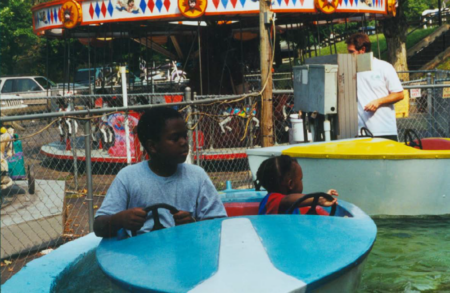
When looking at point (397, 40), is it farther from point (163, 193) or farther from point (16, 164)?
point (163, 193)

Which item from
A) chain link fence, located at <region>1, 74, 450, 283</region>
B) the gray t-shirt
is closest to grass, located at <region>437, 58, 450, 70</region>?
chain link fence, located at <region>1, 74, 450, 283</region>

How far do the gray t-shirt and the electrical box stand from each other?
4361mm

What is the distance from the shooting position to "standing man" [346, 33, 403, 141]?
6.96 meters

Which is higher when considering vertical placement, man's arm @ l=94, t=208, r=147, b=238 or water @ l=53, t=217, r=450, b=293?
man's arm @ l=94, t=208, r=147, b=238

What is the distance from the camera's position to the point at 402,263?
5.20m

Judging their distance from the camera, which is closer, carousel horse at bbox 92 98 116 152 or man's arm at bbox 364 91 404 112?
man's arm at bbox 364 91 404 112

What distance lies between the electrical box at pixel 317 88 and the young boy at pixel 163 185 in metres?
4.32

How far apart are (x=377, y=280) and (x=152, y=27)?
10.6 metres

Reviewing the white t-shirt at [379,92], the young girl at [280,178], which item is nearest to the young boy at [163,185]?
the young girl at [280,178]

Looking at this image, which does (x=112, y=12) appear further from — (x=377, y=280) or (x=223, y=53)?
(x=377, y=280)

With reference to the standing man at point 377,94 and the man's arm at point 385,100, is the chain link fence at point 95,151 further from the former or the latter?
the man's arm at point 385,100

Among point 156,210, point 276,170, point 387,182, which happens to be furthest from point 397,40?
point 156,210

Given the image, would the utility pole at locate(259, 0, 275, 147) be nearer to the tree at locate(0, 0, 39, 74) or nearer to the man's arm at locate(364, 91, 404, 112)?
the man's arm at locate(364, 91, 404, 112)

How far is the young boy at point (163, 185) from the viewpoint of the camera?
10.8 feet
